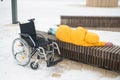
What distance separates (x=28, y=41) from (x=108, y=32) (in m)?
3.48

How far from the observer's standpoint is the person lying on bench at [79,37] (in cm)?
372

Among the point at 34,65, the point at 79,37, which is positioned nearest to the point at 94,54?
the point at 79,37

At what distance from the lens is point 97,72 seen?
358 centimetres

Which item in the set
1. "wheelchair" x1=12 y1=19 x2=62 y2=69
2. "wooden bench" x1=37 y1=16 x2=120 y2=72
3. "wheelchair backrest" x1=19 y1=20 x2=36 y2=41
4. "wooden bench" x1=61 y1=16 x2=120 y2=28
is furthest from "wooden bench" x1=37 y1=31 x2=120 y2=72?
"wooden bench" x1=61 y1=16 x2=120 y2=28

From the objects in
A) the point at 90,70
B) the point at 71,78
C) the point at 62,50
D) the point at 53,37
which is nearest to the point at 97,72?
the point at 90,70

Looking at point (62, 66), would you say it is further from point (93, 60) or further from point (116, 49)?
point (116, 49)

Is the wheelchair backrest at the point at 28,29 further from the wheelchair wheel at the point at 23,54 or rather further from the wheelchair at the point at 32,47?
the wheelchair wheel at the point at 23,54

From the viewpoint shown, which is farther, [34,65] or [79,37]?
[79,37]

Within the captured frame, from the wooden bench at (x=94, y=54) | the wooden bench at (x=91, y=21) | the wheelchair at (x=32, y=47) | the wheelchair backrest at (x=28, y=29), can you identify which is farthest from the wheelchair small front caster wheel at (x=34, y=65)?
the wooden bench at (x=91, y=21)

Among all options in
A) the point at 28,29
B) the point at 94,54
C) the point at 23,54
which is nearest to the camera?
the point at 94,54

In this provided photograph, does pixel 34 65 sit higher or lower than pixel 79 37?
lower

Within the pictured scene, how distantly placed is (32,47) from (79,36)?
2.72 ft

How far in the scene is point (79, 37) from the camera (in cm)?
380

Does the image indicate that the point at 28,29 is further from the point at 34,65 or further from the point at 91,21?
the point at 91,21
